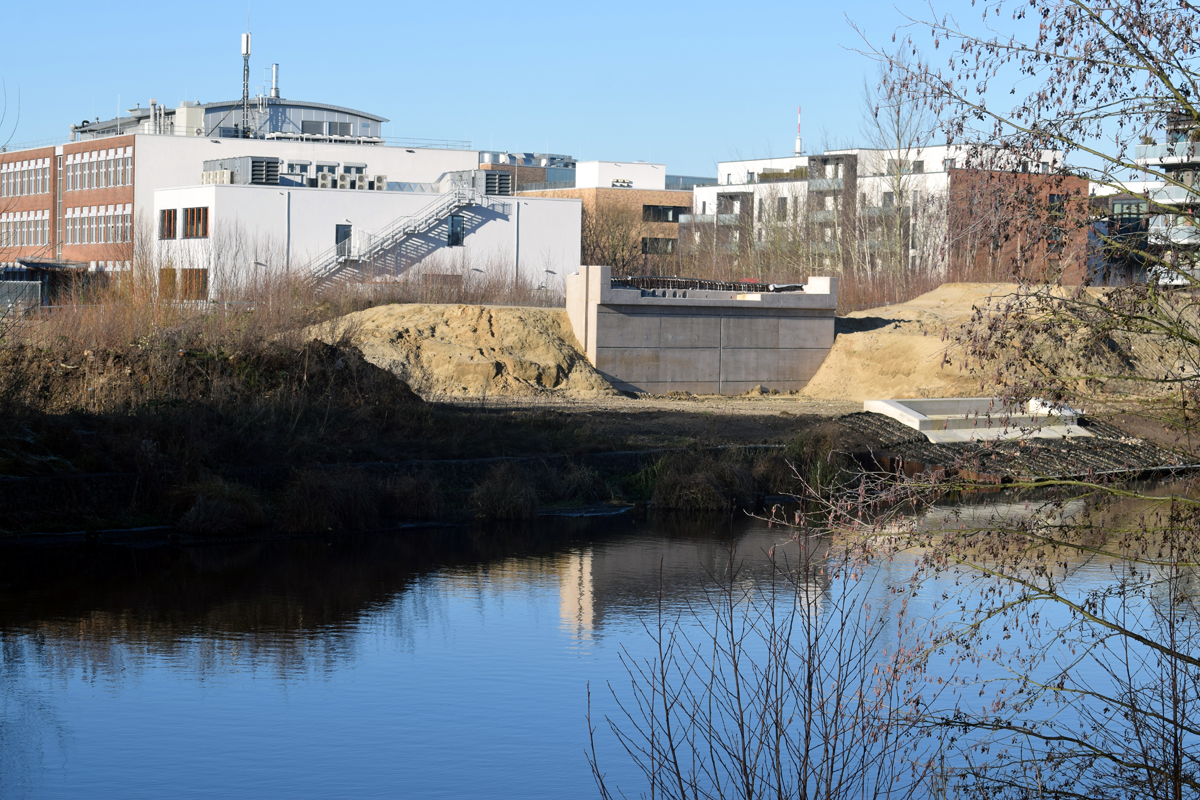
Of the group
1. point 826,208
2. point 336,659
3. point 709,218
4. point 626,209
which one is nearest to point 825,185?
point 826,208

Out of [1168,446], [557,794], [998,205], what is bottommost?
[557,794]

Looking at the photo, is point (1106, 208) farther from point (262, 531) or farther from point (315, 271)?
point (315, 271)

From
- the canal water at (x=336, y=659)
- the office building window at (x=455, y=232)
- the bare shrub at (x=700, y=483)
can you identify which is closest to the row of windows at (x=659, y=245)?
the office building window at (x=455, y=232)

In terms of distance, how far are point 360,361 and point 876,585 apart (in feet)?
47.2

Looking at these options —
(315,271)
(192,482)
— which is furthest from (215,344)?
(315,271)

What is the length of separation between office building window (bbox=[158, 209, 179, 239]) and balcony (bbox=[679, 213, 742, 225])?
39.3 metres

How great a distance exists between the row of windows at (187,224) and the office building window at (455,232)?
12.8 metres

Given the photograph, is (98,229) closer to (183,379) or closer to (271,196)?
(271,196)

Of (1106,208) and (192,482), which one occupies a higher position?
(1106,208)

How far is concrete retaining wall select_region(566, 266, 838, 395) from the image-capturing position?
41438 mm

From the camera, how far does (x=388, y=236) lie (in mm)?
70312

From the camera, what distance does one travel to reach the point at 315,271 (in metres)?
66.8

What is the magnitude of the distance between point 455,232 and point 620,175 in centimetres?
3878

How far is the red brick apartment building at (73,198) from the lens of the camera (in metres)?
77.6
